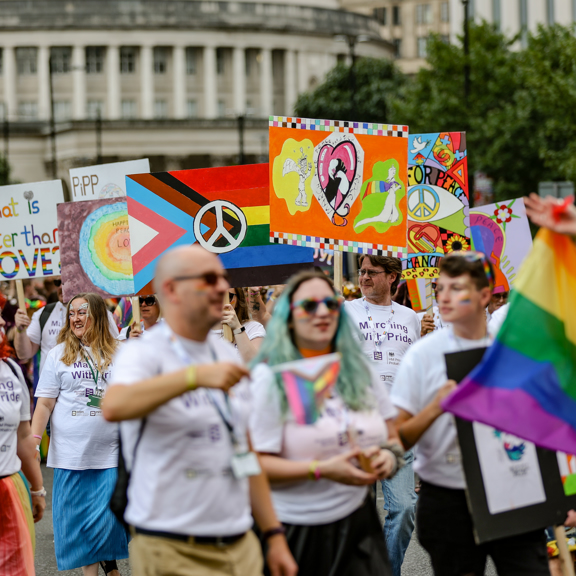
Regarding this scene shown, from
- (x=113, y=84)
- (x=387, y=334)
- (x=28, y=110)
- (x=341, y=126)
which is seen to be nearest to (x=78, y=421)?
(x=387, y=334)

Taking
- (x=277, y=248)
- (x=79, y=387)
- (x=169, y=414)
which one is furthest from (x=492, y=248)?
(x=169, y=414)

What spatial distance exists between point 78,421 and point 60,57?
8705 centimetres

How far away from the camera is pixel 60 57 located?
8956cm

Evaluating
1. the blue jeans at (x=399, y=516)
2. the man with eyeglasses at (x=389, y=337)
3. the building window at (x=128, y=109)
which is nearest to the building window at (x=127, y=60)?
the building window at (x=128, y=109)

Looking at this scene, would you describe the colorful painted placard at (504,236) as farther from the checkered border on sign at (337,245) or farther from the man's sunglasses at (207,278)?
the man's sunglasses at (207,278)

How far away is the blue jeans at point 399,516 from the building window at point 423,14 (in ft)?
333

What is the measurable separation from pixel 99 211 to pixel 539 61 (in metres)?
23.1

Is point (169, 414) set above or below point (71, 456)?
above

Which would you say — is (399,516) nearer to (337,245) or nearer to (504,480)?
(504,480)

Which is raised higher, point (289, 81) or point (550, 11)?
point (550, 11)

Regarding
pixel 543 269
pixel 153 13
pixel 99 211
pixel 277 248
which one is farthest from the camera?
pixel 153 13

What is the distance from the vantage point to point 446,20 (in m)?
103

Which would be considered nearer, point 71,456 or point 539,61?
point 71,456

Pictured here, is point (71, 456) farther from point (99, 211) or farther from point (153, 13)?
point (153, 13)
